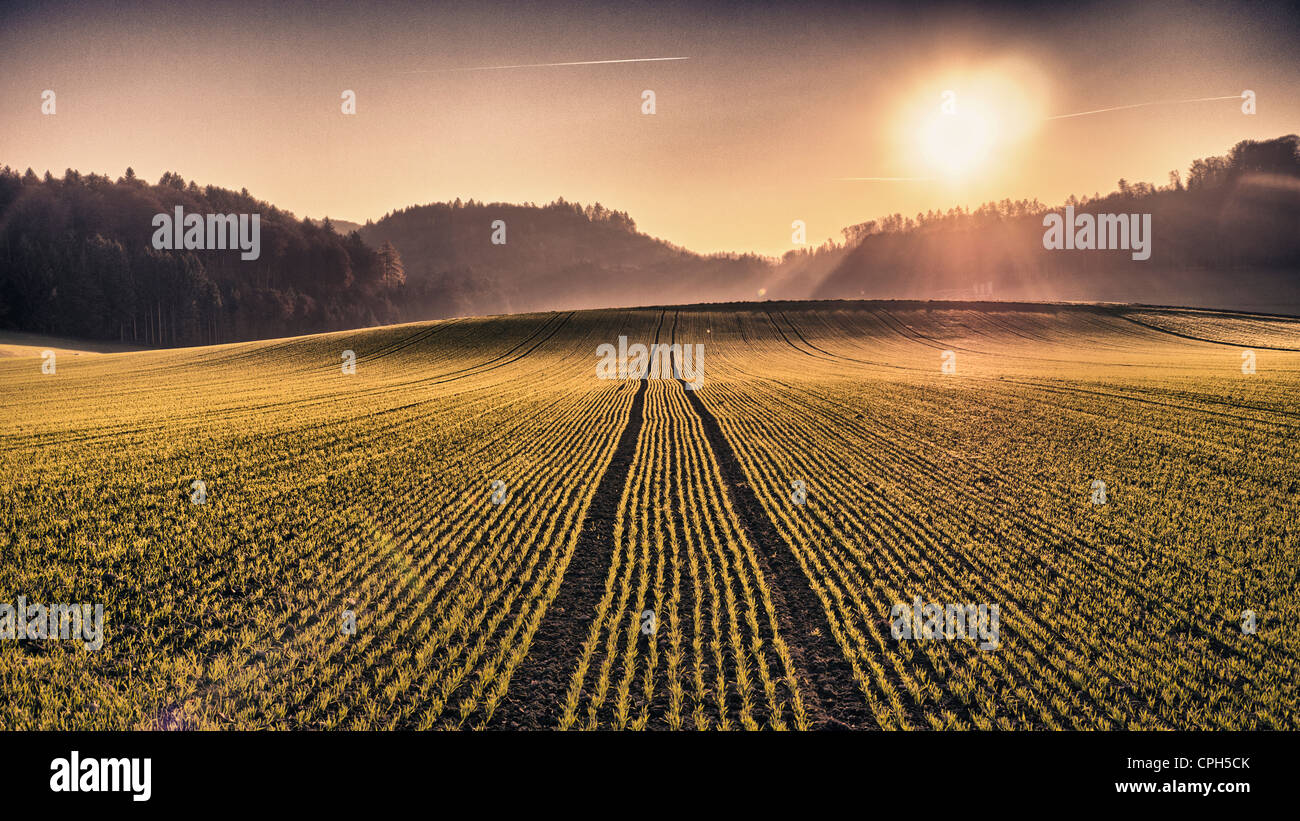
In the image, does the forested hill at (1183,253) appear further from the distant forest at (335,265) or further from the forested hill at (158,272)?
the forested hill at (158,272)

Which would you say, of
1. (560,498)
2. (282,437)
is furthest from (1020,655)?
(282,437)

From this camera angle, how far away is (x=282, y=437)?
21.7 meters

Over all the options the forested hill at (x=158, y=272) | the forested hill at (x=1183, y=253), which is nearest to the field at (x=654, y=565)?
the forested hill at (x=158, y=272)

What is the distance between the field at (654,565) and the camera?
6.47 meters

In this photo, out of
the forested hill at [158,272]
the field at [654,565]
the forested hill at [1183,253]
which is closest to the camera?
the field at [654,565]

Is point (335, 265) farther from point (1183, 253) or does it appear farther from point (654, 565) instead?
point (1183, 253)

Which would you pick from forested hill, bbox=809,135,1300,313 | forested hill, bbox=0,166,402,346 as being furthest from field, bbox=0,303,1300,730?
forested hill, bbox=809,135,1300,313

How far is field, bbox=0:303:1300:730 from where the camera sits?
21.2 ft

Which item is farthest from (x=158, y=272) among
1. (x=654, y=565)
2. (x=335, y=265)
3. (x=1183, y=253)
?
(x=1183, y=253)

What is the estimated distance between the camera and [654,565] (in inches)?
419

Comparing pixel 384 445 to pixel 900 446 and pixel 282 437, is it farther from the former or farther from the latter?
pixel 900 446

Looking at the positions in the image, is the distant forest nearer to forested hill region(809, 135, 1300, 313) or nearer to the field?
forested hill region(809, 135, 1300, 313)

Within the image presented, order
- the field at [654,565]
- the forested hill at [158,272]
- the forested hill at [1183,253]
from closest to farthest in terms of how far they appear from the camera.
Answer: the field at [654,565], the forested hill at [158,272], the forested hill at [1183,253]
